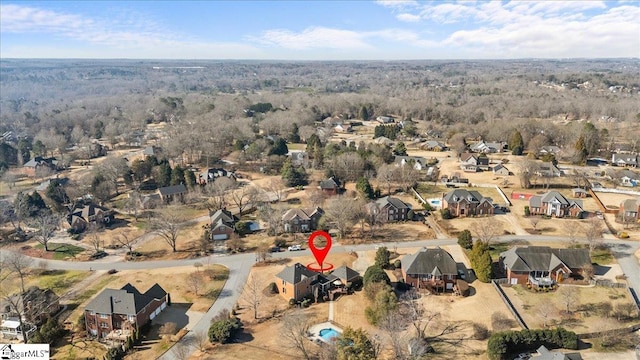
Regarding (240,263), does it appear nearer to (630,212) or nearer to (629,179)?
(630,212)

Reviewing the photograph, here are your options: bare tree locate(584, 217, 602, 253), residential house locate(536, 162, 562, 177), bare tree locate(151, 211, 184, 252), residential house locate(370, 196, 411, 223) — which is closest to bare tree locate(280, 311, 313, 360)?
bare tree locate(151, 211, 184, 252)

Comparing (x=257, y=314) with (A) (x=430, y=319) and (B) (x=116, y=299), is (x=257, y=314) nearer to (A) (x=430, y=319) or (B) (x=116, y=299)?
(B) (x=116, y=299)

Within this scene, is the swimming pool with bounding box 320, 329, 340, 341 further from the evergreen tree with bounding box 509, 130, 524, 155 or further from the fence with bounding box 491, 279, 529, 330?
the evergreen tree with bounding box 509, 130, 524, 155

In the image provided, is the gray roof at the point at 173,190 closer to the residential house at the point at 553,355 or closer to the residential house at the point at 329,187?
the residential house at the point at 329,187

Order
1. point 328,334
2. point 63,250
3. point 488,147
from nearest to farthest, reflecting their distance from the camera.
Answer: point 328,334
point 63,250
point 488,147

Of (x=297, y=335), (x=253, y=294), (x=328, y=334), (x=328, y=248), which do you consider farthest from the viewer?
(x=328, y=248)

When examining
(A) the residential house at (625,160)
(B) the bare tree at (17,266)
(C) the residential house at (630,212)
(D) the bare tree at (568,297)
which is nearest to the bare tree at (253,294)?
(B) the bare tree at (17,266)

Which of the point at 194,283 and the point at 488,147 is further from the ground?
the point at 488,147

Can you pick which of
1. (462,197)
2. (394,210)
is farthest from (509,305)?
(462,197)
